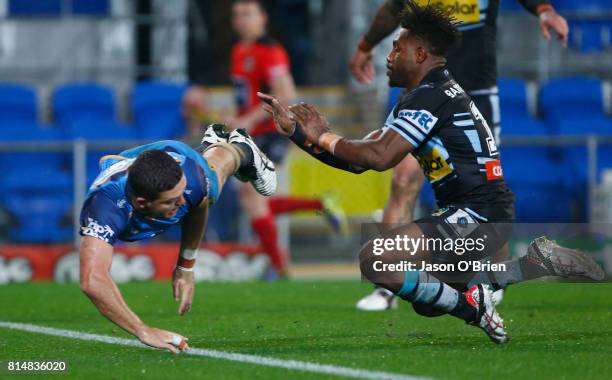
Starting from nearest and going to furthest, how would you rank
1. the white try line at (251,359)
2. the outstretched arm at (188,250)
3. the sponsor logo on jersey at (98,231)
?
the white try line at (251,359) < the sponsor logo on jersey at (98,231) < the outstretched arm at (188,250)

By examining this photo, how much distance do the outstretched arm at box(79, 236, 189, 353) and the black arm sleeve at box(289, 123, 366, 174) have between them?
3.97ft

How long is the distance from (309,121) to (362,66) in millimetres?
2536

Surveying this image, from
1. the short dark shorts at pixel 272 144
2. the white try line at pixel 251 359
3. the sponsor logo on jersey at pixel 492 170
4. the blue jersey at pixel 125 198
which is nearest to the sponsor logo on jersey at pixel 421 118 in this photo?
the sponsor logo on jersey at pixel 492 170

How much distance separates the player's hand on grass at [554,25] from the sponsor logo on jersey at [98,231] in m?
3.44

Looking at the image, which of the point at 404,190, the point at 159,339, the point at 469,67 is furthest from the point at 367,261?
the point at 469,67

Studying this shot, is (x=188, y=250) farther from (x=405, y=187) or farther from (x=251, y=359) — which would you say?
(x=405, y=187)

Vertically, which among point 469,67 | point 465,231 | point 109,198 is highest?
point 469,67

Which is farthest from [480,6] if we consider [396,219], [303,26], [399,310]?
[303,26]

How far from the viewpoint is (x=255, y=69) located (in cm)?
1295

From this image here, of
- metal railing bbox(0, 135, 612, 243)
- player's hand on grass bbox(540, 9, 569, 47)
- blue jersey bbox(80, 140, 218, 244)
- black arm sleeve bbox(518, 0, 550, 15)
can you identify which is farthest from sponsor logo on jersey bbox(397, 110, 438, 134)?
metal railing bbox(0, 135, 612, 243)

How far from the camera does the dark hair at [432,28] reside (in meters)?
6.91

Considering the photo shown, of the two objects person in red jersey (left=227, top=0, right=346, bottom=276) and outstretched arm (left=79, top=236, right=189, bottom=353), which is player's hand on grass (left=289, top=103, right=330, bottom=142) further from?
person in red jersey (left=227, top=0, right=346, bottom=276)

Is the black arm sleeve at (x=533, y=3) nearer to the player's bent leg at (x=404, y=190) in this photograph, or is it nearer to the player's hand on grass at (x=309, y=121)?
the player's bent leg at (x=404, y=190)

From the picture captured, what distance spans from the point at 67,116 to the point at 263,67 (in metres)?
4.36
